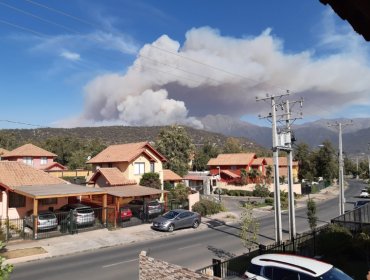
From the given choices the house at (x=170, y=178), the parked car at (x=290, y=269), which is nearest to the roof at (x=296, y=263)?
the parked car at (x=290, y=269)

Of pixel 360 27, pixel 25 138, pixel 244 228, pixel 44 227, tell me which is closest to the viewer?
pixel 360 27

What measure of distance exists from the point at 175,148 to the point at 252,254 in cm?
5556

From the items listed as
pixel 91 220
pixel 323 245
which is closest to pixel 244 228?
pixel 323 245

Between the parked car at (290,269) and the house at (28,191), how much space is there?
787 inches

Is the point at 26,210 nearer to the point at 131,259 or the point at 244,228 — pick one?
the point at 131,259

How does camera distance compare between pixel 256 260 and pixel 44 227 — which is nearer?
pixel 256 260

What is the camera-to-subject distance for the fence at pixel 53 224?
89.2ft

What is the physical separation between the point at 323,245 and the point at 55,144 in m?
90.5

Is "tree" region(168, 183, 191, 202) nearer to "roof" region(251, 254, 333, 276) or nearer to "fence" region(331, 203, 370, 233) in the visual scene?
"fence" region(331, 203, 370, 233)

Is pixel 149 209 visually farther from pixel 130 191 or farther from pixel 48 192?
pixel 48 192

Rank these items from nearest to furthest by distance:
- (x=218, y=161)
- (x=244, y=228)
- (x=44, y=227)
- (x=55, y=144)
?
(x=244, y=228) < (x=44, y=227) < (x=218, y=161) < (x=55, y=144)

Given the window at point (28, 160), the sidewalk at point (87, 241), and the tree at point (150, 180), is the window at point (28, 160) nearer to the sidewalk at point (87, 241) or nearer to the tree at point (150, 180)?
the tree at point (150, 180)

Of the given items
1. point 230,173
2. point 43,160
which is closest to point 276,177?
point 230,173

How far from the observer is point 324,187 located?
79.9 metres
